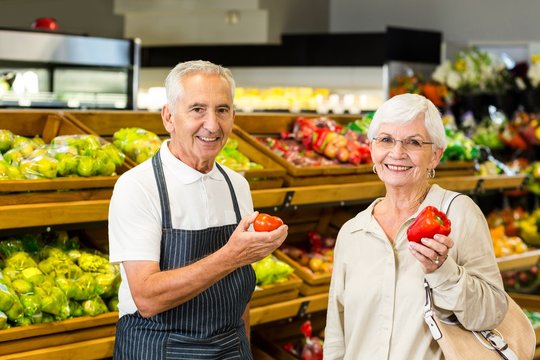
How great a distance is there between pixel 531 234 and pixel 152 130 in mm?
3935

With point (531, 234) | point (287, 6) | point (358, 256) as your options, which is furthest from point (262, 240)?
point (287, 6)

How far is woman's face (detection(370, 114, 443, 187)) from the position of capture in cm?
261

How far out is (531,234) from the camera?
721cm

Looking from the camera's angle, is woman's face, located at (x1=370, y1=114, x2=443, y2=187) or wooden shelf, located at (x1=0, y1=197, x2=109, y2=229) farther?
wooden shelf, located at (x1=0, y1=197, x2=109, y2=229)

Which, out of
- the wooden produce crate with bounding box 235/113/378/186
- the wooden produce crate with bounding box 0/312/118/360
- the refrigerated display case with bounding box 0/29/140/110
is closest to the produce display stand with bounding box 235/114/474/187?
the wooden produce crate with bounding box 235/113/378/186

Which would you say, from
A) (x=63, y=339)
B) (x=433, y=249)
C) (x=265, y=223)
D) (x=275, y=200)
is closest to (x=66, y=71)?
(x=275, y=200)

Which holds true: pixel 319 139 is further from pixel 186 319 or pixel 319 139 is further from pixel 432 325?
pixel 432 325

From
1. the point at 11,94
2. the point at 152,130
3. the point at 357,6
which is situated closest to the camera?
the point at 152,130

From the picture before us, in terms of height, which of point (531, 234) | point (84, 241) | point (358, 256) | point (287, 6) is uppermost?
point (287, 6)

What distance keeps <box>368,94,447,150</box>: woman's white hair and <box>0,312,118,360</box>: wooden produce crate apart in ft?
4.52

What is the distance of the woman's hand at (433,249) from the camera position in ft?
7.50

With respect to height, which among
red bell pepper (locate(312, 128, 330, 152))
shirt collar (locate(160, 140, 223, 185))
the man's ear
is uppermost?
the man's ear

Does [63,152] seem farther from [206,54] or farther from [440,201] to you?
[206,54]

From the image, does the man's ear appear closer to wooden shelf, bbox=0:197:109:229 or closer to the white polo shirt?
the white polo shirt
